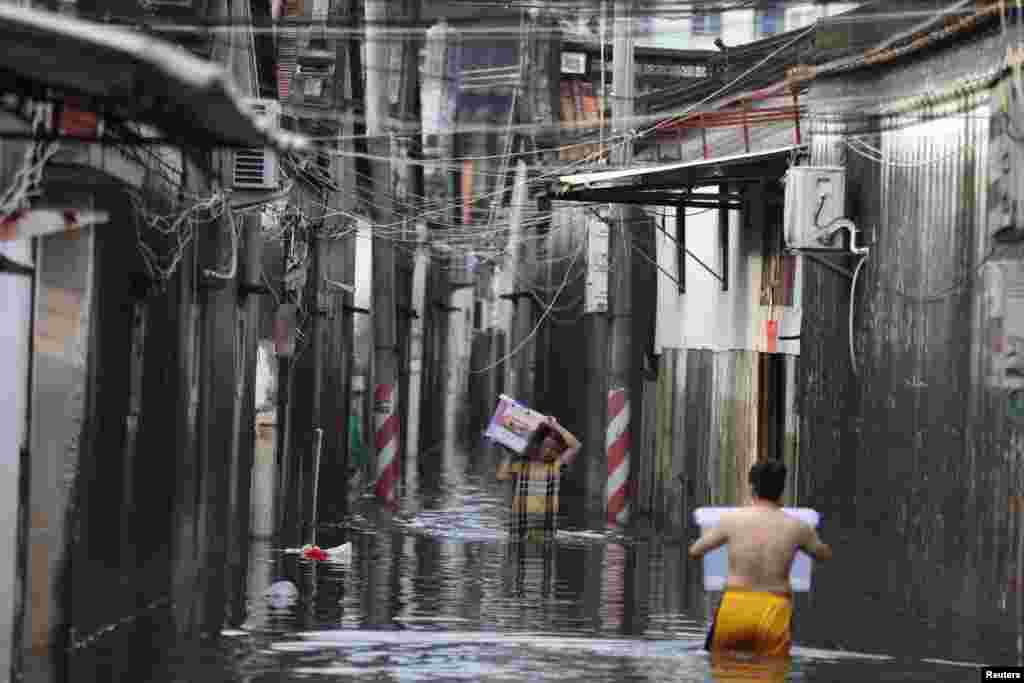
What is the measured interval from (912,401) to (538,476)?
890 centimetres

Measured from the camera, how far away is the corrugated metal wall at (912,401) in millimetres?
15930

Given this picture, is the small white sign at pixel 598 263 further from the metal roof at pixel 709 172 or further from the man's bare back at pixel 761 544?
the man's bare back at pixel 761 544

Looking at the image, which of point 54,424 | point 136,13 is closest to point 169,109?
point 54,424

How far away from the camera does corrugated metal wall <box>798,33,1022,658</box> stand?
1593 cm

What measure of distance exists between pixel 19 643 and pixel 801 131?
44.2 feet

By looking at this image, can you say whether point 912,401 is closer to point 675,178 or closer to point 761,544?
point 675,178

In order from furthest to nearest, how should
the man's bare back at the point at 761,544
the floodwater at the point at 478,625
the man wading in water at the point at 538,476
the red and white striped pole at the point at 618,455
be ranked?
the red and white striped pole at the point at 618,455 → the man wading in water at the point at 538,476 → the floodwater at the point at 478,625 → the man's bare back at the point at 761,544

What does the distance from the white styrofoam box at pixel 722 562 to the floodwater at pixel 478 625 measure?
0.47m

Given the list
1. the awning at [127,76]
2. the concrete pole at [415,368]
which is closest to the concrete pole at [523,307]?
the concrete pole at [415,368]

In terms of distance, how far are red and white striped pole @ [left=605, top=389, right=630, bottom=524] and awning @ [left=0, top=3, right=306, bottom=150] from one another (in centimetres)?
1934

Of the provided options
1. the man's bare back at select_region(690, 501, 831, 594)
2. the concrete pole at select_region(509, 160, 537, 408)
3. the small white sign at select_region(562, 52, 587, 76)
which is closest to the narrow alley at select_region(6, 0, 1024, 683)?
the man's bare back at select_region(690, 501, 831, 594)

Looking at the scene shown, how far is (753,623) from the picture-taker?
1121cm

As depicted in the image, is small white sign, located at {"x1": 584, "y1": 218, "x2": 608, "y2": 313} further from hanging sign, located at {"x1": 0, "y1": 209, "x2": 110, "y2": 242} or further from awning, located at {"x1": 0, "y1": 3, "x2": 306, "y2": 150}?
awning, located at {"x1": 0, "y1": 3, "x2": 306, "y2": 150}

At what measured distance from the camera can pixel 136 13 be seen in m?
16.6
